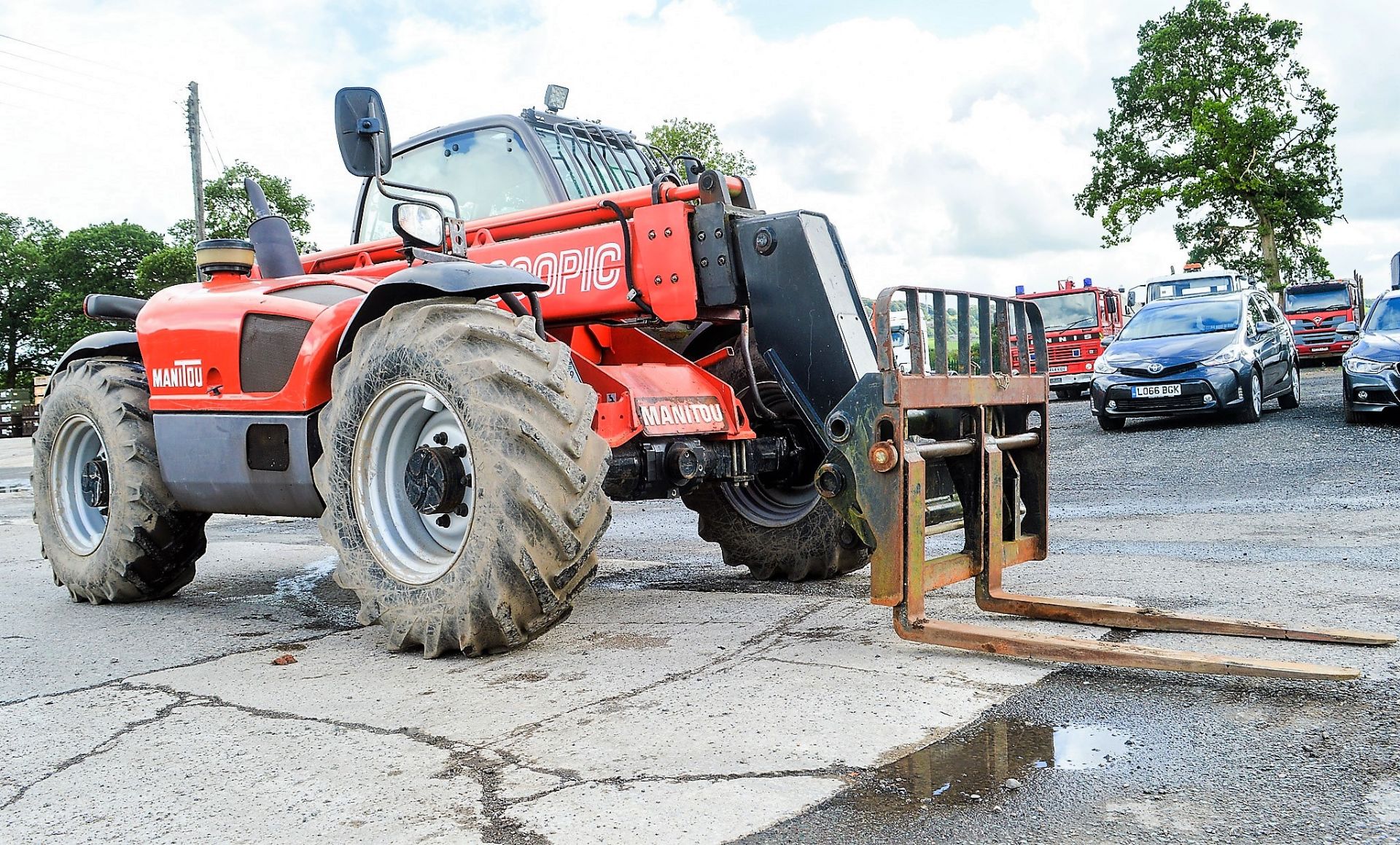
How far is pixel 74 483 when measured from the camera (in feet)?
21.8

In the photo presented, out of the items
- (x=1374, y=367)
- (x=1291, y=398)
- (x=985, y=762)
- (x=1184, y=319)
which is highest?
(x=1184, y=319)

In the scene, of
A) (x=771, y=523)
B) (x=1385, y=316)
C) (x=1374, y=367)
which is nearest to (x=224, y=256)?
(x=771, y=523)

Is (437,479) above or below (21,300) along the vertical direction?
below

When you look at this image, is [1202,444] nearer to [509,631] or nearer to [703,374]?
[703,374]

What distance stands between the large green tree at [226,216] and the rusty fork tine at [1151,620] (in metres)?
26.5

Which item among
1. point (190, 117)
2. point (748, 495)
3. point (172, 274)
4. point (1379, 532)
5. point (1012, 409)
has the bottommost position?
point (1379, 532)

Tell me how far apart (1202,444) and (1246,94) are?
35923 millimetres

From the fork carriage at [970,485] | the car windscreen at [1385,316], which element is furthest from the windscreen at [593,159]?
the car windscreen at [1385,316]

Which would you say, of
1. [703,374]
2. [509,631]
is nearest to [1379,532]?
[703,374]

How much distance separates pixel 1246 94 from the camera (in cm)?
4284

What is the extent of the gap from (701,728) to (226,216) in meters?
35.5

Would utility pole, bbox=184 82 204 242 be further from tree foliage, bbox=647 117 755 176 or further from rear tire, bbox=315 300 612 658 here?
rear tire, bbox=315 300 612 658

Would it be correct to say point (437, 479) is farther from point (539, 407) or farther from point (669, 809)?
point (669, 809)

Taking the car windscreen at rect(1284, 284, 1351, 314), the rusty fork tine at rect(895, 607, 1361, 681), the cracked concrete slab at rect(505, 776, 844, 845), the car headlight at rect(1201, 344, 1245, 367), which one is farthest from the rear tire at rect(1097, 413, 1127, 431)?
the car windscreen at rect(1284, 284, 1351, 314)
